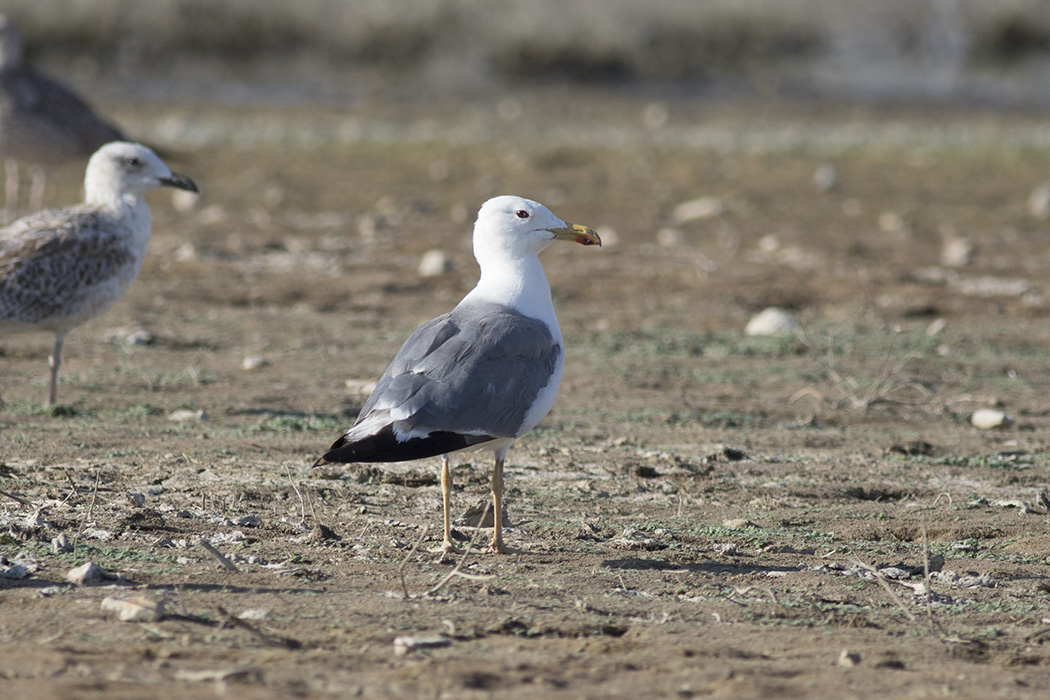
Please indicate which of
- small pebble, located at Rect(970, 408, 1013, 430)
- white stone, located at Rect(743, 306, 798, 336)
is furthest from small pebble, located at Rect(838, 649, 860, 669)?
white stone, located at Rect(743, 306, 798, 336)

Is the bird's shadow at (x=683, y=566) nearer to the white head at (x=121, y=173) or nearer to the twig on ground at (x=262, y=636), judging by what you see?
the twig on ground at (x=262, y=636)

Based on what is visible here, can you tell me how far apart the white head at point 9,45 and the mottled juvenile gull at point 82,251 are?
4.88m

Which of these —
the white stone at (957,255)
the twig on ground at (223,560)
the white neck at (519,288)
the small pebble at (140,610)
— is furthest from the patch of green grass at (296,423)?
the white stone at (957,255)

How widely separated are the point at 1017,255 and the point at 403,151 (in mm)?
8454

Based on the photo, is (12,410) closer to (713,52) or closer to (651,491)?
(651,491)

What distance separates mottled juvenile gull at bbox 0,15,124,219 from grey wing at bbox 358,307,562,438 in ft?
22.4

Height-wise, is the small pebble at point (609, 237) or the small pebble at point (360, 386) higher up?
the small pebble at point (609, 237)

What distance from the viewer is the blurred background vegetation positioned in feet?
93.5

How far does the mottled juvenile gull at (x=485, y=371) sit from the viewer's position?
4281 millimetres

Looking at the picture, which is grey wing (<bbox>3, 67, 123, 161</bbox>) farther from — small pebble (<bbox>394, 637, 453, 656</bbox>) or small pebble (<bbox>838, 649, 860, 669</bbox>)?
small pebble (<bbox>838, 649, 860, 669</bbox>)

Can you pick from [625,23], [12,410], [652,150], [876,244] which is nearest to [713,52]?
[625,23]

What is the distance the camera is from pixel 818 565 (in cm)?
454

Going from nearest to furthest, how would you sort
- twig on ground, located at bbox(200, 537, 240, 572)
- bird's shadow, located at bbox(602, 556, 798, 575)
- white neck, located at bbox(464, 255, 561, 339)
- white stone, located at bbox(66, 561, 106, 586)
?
white stone, located at bbox(66, 561, 106, 586)
twig on ground, located at bbox(200, 537, 240, 572)
bird's shadow, located at bbox(602, 556, 798, 575)
white neck, located at bbox(464, 255, 561, 339)

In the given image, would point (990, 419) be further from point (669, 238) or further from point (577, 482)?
point (669, 238)
